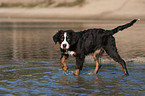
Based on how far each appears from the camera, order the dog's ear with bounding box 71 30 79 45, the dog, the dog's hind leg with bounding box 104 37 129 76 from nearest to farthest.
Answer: the dog's ear with bounding box 71 30 79 45 → the dog → the dog's hind leg with bounding box 104 37 129 76

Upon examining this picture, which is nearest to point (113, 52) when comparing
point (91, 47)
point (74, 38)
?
point (91, 47)

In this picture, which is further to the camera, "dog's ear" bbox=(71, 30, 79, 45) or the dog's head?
"dog's ear" bbox=(71, 30, 79, 45)

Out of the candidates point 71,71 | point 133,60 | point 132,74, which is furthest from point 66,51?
point 133,60

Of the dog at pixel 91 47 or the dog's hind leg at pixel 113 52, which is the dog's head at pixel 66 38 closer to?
the dog at pixel 91 47

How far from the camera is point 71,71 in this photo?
567 inches

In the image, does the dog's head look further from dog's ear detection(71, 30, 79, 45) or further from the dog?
the dog

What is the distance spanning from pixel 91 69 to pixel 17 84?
4.35 m

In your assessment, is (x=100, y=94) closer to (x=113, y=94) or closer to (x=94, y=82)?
(x=113, y=94)

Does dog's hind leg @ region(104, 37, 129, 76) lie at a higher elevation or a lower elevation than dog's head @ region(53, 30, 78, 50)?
lower

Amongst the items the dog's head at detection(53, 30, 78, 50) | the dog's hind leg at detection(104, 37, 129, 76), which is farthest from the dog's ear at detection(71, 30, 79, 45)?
the dog's hind leg at detection(104, 37, 129, 76)

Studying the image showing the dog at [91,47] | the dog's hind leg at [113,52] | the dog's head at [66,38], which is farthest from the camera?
Result: the dog's hind leg at [113,52]

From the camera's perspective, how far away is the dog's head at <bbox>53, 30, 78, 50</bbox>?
12342 mm

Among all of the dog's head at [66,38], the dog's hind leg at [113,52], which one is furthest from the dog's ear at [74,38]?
the dog's hind leg at [113,52]

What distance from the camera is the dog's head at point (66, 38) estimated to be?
40.5 ft
